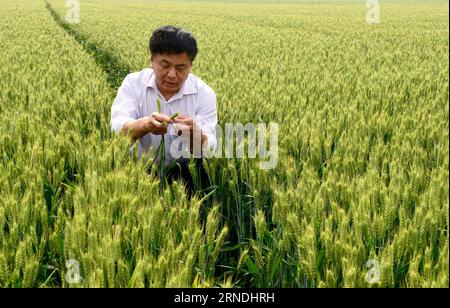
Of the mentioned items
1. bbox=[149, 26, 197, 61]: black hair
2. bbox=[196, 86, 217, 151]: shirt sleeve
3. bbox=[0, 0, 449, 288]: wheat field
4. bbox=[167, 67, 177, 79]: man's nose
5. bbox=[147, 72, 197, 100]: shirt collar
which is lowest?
bbox=[0, 0, 449, 288]: wheat field

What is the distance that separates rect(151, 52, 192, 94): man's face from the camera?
111 inches

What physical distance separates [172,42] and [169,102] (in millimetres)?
432

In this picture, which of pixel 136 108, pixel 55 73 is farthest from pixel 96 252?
pixel 55 73

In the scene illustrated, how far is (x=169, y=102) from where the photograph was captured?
311 cm

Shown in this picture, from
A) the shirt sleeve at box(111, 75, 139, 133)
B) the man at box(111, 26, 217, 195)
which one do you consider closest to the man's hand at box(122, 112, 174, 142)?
the man at box(111, 26, 217, 195)

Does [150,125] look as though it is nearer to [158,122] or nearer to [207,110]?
[158,122]

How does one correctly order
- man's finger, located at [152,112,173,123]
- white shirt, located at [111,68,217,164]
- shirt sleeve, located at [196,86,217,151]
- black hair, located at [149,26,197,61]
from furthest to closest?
white shirt, located at [111,68,217,164] < shirt sleeve, located at [196,86,217,151] < black hair, located at [149,26,197,61] < man's finger, located at [152,112,173,123]

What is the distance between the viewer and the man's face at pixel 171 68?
2.83 metres

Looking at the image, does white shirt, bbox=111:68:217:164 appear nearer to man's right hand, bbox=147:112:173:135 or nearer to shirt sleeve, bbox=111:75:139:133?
shirt sleeve, bbox=111:75:139:133

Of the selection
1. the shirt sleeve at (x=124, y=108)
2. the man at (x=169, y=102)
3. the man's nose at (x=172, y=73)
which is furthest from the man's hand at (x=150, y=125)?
the man's nose at (x=172, y=73)

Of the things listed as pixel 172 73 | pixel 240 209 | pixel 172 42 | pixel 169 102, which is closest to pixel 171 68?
pixel 172 73
